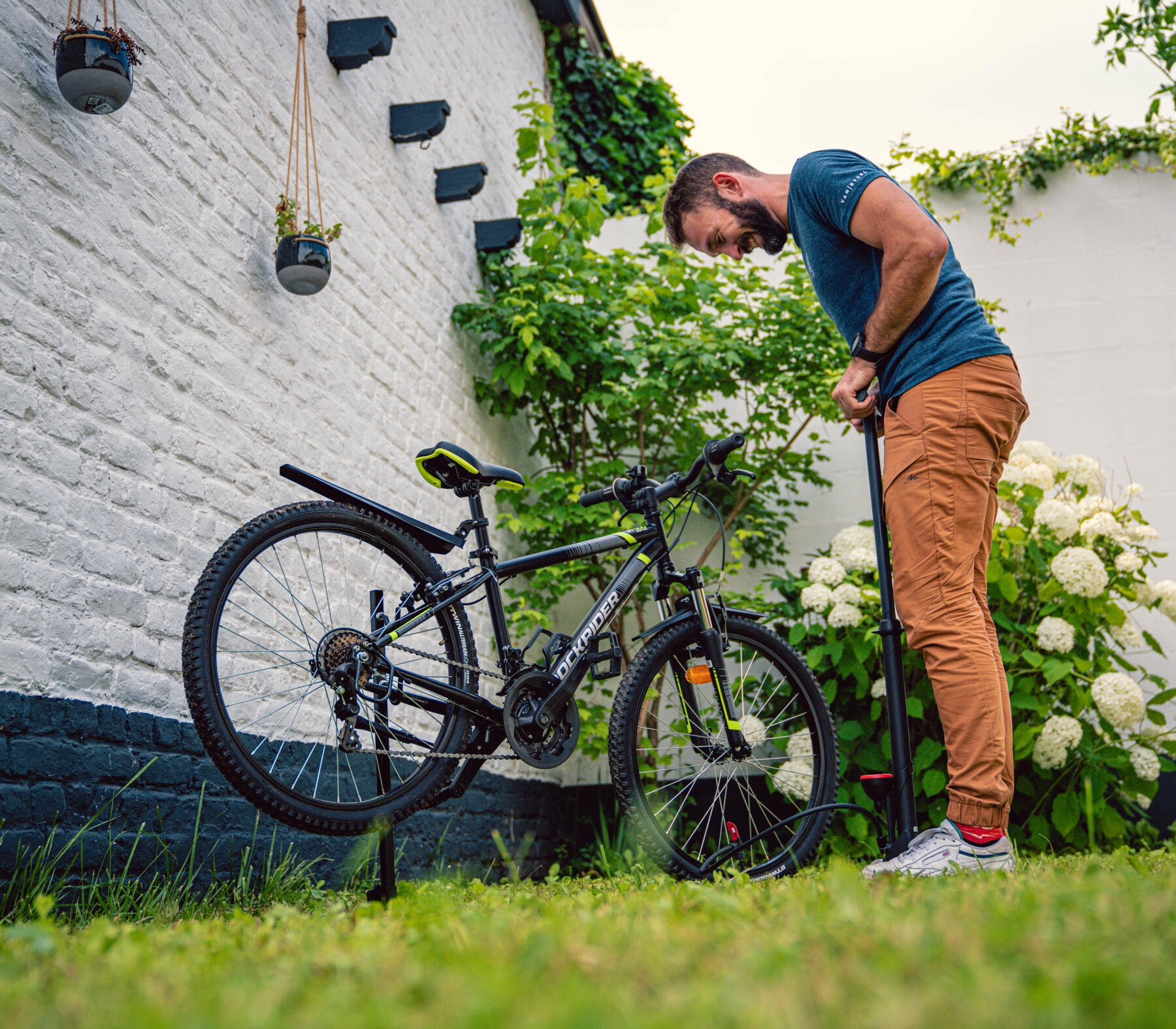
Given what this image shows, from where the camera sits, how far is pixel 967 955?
28.1 inches

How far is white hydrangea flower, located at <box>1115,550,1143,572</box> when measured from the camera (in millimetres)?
3459

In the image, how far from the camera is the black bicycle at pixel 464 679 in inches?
71.6

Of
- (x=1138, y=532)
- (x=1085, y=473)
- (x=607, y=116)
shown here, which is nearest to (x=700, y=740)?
(x=1138, y=532)

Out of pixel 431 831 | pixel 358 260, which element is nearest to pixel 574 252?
pixel 358 260

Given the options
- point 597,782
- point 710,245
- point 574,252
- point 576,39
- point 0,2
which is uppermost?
point 576,39

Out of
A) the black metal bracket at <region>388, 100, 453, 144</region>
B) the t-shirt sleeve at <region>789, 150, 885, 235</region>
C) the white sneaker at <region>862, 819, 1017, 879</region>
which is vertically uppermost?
the black metal bracket at <region>388, 100, 453, 144</region>

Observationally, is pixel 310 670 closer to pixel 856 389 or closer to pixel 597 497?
pixel 597 497

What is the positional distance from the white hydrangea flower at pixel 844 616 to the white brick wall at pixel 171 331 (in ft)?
5.41

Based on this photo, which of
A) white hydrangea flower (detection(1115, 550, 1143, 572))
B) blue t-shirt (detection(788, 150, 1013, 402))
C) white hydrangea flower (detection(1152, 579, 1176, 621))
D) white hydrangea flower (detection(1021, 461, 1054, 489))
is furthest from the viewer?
white hydrangea flower (detection(1021, 461, 1054, 489))

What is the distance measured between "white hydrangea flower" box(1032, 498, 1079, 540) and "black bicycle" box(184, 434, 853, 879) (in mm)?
1448

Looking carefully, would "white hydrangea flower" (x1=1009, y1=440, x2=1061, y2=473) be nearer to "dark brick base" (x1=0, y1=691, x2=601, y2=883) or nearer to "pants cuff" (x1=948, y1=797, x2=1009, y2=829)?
"pants cuff" (x1=948, y1=797, x2=1009, y2=829)

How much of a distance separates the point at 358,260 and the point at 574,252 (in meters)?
1.24

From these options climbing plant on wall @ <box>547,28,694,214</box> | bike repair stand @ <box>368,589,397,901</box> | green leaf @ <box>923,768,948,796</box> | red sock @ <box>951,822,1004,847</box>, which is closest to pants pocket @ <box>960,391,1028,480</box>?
red sock @ <box>951,822,1004,847</box>

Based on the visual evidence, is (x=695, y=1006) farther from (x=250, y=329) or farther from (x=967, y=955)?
(x=250, y=329)
